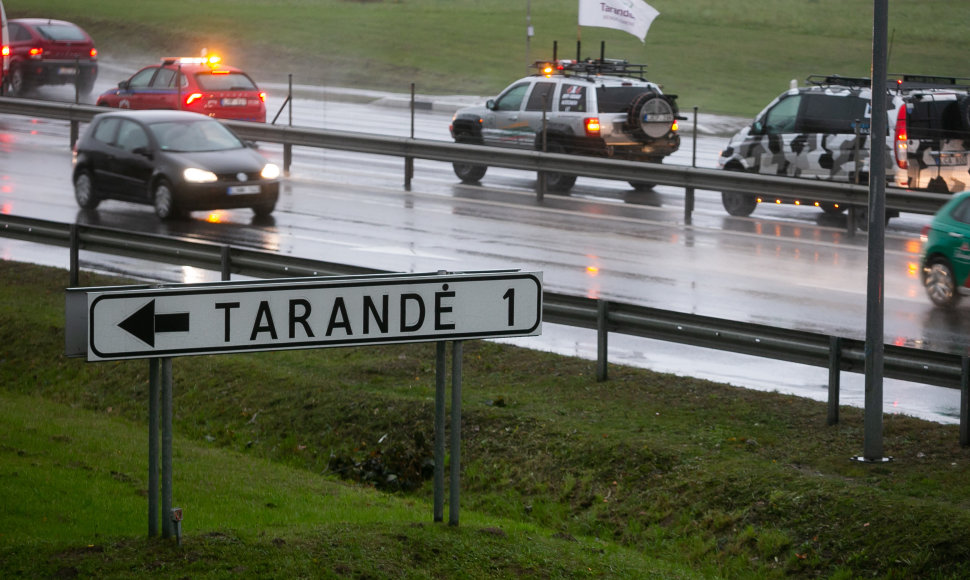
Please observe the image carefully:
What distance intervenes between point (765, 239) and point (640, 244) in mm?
2042

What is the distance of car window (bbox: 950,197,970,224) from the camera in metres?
13.8

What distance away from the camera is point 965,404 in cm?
857

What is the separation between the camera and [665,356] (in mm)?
12164

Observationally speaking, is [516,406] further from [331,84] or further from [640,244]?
[331,84]

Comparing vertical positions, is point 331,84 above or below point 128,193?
above

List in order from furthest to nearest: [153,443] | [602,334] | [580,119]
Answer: [580,119] < [602,334] < [153,443]

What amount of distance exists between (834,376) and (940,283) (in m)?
5.70

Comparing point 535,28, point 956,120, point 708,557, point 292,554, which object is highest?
point 535,28

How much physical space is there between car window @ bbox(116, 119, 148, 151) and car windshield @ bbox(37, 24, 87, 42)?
17.9 m

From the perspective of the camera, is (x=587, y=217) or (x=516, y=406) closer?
(x=516, y=406)

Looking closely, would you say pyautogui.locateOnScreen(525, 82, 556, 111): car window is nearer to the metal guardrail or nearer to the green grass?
the metal guardrail

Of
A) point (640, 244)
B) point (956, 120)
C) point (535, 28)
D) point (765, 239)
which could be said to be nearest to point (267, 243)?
point (640, 244)

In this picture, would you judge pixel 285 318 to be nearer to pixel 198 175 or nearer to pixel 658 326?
pixel 658 326

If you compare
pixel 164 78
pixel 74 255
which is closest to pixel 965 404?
pixel 74 255
